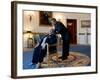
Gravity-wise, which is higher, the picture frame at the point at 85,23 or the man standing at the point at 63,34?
the picture frame at the point at 85,23

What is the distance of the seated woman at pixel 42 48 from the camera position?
7.86 feet

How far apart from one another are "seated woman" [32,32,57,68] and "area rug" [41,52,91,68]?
7 centimetres

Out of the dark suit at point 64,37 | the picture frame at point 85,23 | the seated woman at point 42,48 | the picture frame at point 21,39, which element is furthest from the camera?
the picture frame at point 85,23

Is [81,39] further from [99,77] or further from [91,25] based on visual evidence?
[99,77]

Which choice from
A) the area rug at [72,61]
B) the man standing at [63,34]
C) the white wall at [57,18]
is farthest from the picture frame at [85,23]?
the area rug at [72,61]

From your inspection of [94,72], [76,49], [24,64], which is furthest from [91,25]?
[24,64]

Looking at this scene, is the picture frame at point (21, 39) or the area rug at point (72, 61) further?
the area rug at point (72, 61)

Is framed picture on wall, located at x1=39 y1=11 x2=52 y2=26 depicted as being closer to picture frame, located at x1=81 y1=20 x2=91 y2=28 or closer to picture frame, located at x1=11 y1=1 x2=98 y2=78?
picture frame, located at x1=11 y1=1 x2=98 y2=78

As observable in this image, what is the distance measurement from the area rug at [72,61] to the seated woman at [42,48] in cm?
7

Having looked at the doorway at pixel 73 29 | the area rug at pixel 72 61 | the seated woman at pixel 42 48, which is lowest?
the area rug at pixel 72 61

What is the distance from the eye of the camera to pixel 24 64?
7.71 feet

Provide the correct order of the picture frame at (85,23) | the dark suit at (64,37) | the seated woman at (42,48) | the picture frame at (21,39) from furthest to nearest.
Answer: the picture frame at (85,23) → the dark suit at (64,37) → the seated woman at (42,48) → the picture frame at (21,39)

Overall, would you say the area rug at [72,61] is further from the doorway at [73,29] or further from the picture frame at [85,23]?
the picture frame at [85,23]

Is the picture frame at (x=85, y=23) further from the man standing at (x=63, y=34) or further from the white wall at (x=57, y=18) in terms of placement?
the man standing at (x=63, y=34)
